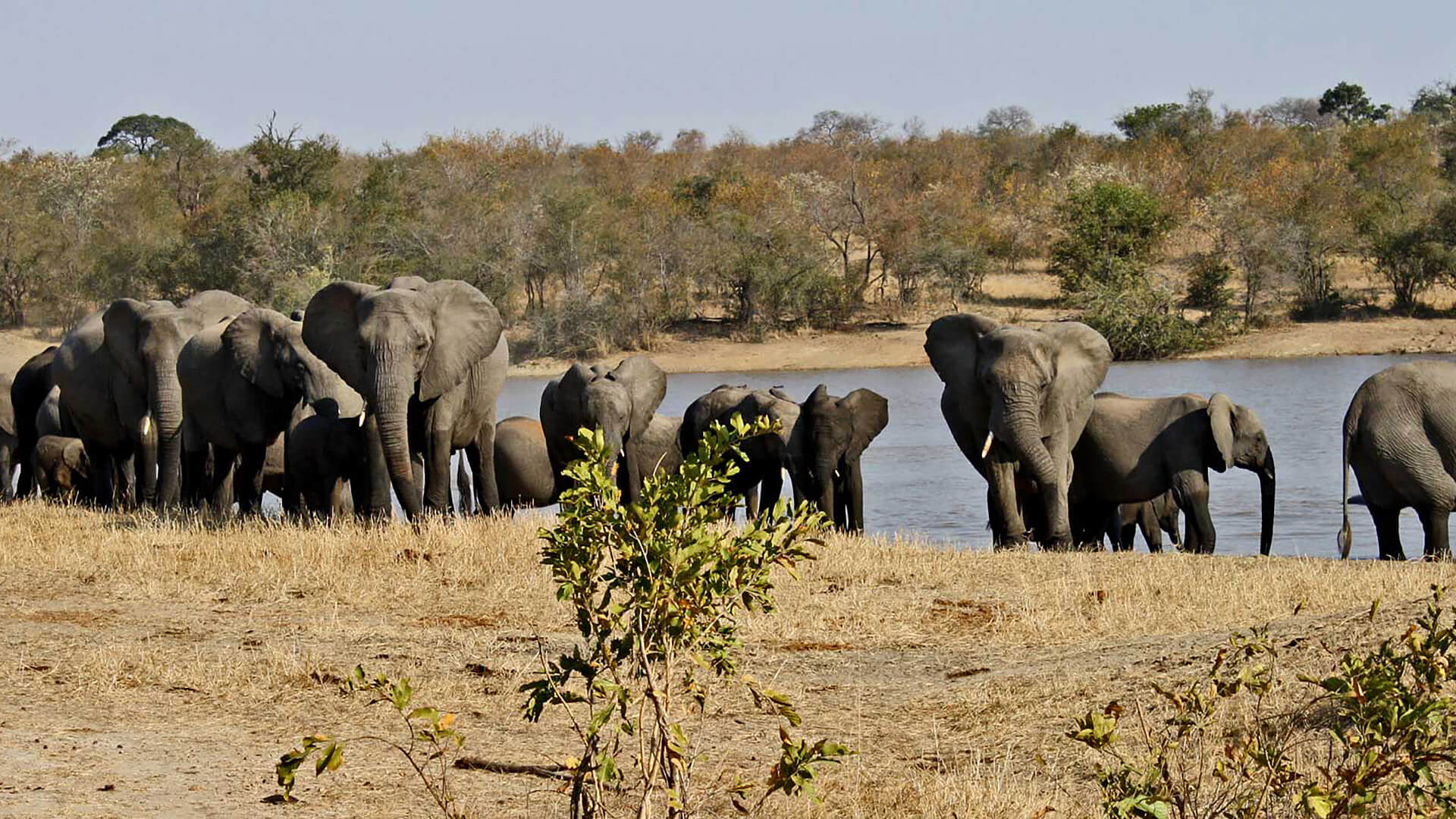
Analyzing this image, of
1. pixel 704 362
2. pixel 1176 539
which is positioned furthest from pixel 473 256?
pixel 1176 539

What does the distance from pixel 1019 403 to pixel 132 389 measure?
27.8 feet

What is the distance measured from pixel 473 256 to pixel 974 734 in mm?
49225

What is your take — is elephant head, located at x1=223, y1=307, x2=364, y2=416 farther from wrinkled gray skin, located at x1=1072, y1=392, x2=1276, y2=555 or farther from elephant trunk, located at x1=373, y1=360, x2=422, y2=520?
wrinkled gray skin, located at x1=1072, y1=392, x2=1276, y2=555

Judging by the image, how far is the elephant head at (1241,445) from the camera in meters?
16.0

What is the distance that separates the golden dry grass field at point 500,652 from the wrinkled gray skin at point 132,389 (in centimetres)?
331

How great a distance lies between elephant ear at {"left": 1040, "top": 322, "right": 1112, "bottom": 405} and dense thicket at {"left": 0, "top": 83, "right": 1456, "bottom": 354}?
34.0 meters

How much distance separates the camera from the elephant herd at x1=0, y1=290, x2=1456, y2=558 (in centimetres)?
1448

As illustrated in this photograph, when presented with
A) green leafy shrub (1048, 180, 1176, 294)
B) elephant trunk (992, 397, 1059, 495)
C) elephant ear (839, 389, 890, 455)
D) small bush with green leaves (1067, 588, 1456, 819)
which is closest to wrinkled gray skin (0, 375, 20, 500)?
elephant ear (839, 389, 890, 455)

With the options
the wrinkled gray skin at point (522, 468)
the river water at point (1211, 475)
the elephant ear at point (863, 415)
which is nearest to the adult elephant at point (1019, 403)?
the river water at point (1211, 475)

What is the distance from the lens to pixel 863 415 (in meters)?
17.0

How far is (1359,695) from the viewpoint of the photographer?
505 centimetres

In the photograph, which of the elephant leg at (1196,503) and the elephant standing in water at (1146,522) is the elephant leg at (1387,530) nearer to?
the elephant leg at (1196,503)

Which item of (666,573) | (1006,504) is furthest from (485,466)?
(666,573)

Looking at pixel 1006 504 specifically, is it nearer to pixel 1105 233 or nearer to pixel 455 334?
pixel 455 334
